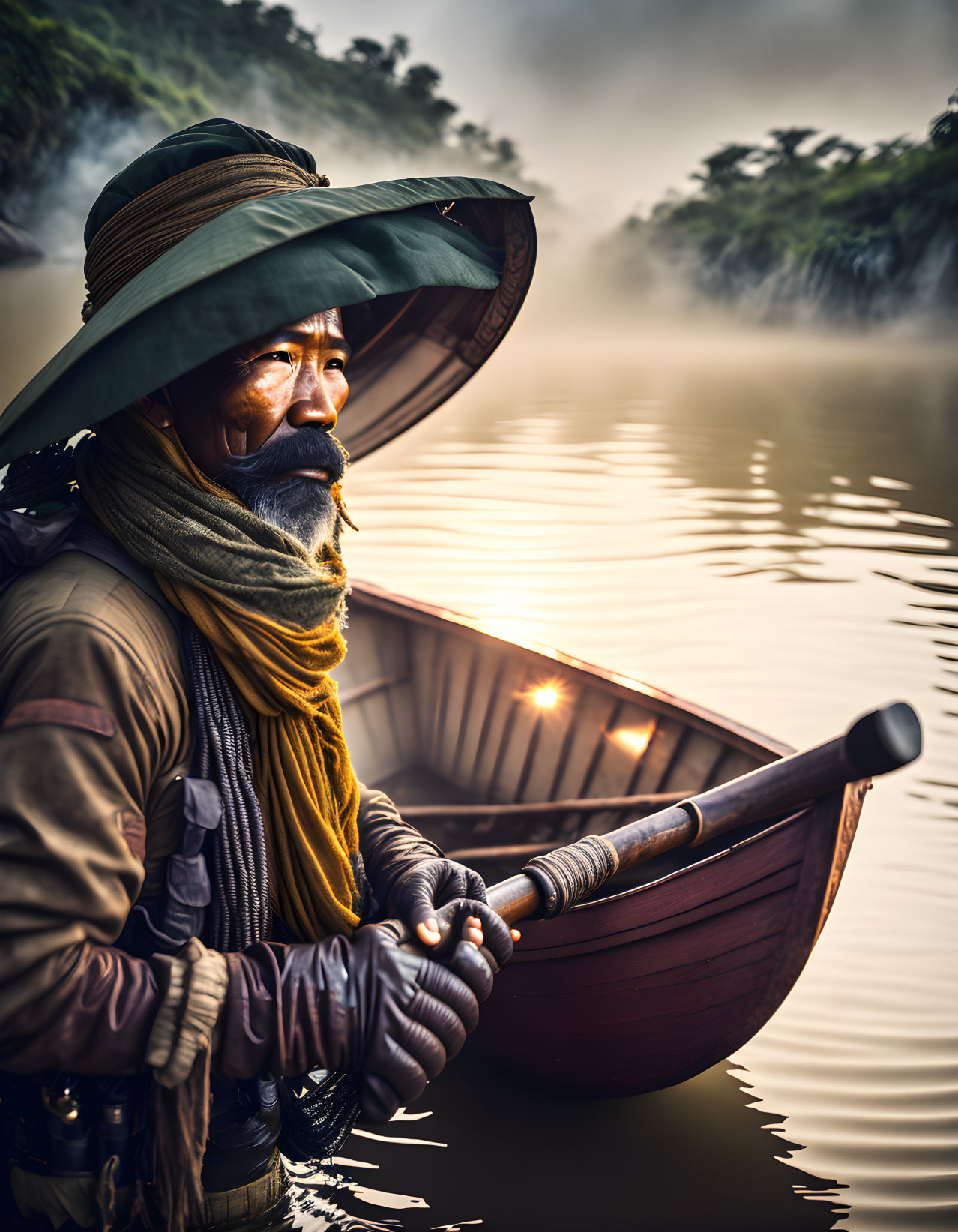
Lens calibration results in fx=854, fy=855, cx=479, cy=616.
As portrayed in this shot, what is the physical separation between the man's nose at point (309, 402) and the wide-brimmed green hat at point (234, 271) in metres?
0.20

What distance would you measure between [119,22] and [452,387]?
106ft

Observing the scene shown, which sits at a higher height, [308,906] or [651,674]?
[651,674]

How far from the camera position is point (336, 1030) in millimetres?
1144

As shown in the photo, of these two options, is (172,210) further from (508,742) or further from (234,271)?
(508,742)

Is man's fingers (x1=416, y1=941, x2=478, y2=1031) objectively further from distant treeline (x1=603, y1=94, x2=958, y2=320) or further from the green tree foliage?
distant treeline (x1=603, y1=94, x2=958, y2=320)

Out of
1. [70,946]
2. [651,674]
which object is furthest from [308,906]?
[651,674]

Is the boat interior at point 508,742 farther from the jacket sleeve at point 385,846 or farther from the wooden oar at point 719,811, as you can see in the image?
the jacket sleeve at point 385,846

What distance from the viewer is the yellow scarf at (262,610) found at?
1.16m

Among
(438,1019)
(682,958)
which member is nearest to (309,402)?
(438,1019)

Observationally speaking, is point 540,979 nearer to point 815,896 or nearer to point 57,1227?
point 815,896

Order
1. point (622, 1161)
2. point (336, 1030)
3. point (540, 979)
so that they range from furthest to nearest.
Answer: point (622, 1161)
point (540, 979)
point (336, 1030)

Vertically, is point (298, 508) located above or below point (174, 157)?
below

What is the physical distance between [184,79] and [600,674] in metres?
33.5

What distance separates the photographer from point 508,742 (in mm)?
3277
